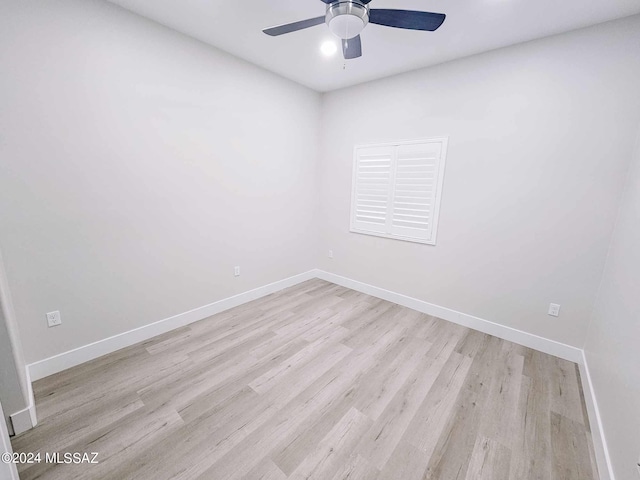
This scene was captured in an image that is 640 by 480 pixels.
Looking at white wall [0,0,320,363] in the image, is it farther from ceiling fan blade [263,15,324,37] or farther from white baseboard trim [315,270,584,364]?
white baseboard trim [315,270,584,364]

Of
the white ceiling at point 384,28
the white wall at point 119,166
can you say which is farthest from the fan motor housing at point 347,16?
the white wall at point 119,166

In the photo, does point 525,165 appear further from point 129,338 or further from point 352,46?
point 129,338

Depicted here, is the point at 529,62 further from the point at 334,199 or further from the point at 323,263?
the point at 323,263

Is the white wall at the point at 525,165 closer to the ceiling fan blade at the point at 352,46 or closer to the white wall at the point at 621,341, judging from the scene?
the white wall at the point at 621,341

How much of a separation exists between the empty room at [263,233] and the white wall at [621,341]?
2 centimetres

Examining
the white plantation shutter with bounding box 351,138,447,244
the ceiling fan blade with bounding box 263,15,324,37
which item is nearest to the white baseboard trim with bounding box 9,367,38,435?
the ceiling fan blade with bounding box 263,15,324,37

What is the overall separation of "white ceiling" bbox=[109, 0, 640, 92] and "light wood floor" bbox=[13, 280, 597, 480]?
2.72 meters

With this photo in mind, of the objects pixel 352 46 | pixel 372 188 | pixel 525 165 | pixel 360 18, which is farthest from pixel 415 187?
pixel 360 18

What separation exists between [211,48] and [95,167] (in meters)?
1.56

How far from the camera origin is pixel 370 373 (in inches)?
81.9

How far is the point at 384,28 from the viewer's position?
2.09 m

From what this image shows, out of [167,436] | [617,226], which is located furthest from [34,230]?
[617,226]

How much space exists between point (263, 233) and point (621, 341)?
3.17m

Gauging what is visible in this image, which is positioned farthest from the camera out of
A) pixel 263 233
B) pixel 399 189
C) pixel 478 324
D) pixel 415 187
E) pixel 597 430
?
pixel 263 233
